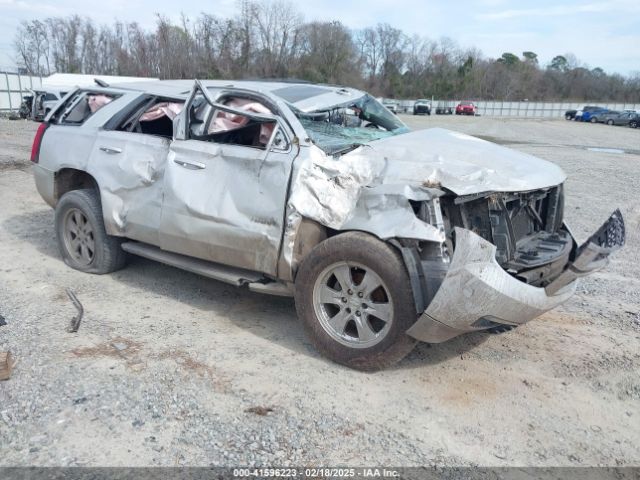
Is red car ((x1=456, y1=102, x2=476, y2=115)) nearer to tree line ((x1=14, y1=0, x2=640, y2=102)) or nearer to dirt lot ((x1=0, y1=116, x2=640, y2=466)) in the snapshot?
tree line ((x1=14, y1=0, x2=640, y2=102))

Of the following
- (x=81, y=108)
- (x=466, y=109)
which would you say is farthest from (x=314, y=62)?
(x=81, y=108)

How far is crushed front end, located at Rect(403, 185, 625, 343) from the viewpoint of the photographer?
3.28 m

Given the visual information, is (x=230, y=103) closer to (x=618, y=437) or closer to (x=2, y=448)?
(x=2, y=448)

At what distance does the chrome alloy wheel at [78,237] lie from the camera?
563 centimetres

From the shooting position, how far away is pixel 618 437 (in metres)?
3.20

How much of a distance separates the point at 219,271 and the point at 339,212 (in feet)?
4.06

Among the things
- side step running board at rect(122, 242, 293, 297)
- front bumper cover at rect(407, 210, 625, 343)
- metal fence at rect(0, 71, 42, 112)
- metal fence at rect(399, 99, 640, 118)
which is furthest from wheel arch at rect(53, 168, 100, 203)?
metal fence at rect(399, 99, 640, 118)

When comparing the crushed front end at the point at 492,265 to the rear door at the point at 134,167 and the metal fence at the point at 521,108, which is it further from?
the metal fence at the point at 521,108

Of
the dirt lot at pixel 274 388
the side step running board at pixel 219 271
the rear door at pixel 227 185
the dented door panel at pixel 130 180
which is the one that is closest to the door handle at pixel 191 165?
the rear door at pixel 227 185

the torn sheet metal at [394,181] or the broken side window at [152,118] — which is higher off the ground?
the broken side window at [152,118]

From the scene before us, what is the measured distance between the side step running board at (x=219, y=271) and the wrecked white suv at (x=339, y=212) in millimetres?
15

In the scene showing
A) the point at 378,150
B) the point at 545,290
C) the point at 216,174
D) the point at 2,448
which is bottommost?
the point at 2,448

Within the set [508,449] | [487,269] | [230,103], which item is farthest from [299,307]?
[230,103]

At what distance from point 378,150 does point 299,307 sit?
1.29 metres
